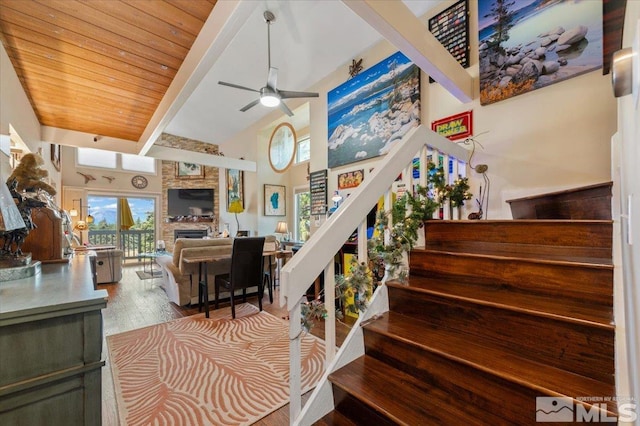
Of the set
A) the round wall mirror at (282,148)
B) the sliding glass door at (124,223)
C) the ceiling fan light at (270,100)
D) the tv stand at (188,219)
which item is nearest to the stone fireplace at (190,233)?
the tv stand at (188,219)

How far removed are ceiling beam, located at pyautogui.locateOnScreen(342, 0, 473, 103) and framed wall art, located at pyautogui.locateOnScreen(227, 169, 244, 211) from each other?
6.64 meters

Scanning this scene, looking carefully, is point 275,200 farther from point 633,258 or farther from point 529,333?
point 633,258

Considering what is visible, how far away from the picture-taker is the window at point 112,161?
7.39 metres

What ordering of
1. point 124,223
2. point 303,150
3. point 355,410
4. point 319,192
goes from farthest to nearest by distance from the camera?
point 124,223
point 303,150
point 319,192
point 355,410

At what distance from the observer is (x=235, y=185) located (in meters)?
8.17

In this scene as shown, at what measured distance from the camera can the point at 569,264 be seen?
3.93ft

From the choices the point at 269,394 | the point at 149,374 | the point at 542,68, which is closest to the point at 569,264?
the point at 269,394

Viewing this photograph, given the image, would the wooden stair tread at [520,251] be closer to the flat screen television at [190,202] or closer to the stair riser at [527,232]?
the stair riser at [527,232]

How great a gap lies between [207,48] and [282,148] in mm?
3823

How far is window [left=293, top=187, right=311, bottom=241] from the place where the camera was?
24.0 feet

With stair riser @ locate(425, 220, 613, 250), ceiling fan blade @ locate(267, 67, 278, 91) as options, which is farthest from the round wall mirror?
stair riser @ locate(425, 220, 613, 250)

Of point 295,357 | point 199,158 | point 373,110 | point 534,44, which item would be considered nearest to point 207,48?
point 373,110

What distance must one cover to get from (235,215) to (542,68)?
24.6 feet

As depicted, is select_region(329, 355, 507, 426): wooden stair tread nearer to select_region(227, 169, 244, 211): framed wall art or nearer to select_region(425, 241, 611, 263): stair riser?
select_region(425, 241, 611, 263): stair riser
